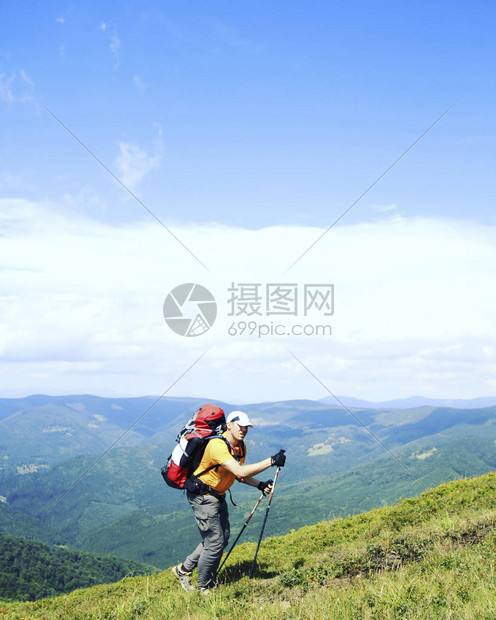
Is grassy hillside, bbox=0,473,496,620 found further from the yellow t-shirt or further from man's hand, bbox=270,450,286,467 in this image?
man's hand, bbox=270,450,286,467

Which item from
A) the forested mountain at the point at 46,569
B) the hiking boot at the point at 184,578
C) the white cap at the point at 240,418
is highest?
the white cap at the point at 240,418

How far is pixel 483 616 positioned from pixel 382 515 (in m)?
9.60

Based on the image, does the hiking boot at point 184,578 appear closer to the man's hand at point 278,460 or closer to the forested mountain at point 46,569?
the man's hand at point 278,460

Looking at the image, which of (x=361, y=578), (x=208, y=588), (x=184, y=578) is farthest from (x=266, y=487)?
(x=184, y=578)

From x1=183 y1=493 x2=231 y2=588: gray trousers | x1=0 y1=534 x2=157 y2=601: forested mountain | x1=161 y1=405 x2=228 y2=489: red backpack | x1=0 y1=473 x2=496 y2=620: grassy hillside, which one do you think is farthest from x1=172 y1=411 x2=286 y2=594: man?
x1=0 y1=534 x2=157 y2=601: forested mountain

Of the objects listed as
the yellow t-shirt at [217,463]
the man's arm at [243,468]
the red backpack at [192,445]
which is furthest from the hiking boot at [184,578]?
the man's arm at [243,468]

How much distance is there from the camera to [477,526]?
10469 millimetres

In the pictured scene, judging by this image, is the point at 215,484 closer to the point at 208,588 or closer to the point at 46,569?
the point at 208,588

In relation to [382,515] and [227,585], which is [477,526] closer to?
[382,515]

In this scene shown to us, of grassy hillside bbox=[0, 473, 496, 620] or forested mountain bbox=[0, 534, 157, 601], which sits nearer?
grassy hillside bbox=[0, 473, 496, 620]

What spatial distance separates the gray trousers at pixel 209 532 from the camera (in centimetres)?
898

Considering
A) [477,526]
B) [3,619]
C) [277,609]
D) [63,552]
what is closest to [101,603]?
[3,619]

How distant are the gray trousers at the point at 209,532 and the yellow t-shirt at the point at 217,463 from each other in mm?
331

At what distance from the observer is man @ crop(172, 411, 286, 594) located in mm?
8672
